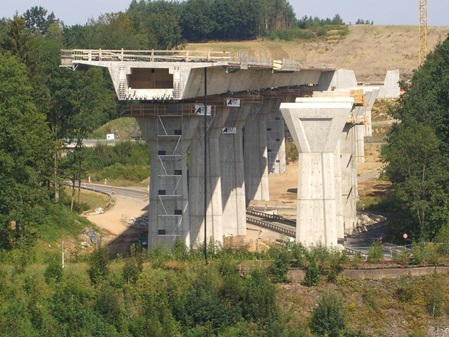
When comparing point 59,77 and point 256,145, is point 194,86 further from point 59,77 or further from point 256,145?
point 256,145

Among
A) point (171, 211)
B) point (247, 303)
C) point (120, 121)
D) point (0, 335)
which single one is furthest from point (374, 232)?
point (120, 121)

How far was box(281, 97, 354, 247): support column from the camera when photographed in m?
65.9

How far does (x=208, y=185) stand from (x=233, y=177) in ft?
37.3

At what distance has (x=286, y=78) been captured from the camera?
314 ft

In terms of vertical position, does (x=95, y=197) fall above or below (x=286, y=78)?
below

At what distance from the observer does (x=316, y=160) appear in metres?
66.6

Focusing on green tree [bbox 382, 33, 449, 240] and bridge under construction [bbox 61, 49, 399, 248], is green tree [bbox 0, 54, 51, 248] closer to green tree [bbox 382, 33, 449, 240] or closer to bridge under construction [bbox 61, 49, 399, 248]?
bridge under construction [bbox 61, 49, 399, 248]

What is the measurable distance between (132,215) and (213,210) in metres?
17.7

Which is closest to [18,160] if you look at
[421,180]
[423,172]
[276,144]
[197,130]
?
[197,130]

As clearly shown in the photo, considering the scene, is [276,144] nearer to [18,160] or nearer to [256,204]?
[256,204]

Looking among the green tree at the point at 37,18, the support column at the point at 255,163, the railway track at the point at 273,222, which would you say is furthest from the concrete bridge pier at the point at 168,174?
the green tree at the point at 37,18

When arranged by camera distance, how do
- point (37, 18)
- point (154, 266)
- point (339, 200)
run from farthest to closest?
1. point (37, 18)
2. point (339, 200)
3. point (154, 266)

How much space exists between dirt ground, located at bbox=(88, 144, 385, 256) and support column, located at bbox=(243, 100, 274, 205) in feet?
4.99

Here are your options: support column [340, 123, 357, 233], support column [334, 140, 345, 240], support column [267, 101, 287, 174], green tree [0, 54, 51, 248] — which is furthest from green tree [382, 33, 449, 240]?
support column [267, 101, 287, 174]
